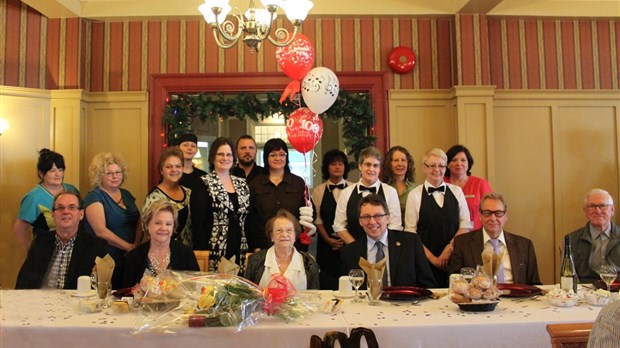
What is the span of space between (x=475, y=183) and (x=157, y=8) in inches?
131

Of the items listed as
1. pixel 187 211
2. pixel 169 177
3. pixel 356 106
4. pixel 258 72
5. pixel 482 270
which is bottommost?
pixel 482 270

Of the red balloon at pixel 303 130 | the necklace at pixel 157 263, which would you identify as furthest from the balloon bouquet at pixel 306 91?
the necklace at pixel 157 263

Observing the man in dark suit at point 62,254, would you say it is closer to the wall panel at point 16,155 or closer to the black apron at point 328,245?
the black apron at point 328,245

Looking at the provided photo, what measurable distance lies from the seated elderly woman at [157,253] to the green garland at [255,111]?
7.88 feet

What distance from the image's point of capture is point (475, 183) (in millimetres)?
4168

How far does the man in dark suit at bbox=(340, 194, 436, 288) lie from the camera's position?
10.2 ft

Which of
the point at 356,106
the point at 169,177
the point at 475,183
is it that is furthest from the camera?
the point at 356,106

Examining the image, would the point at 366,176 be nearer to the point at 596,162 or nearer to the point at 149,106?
the point at 149,106

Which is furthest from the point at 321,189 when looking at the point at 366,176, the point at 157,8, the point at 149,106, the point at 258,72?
the point at 157,8

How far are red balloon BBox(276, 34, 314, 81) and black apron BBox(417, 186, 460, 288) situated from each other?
1.36 metres

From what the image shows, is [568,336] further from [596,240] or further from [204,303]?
[596,240]

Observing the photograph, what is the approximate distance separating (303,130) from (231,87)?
1.46 meters

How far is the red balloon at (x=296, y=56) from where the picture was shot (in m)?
4.25

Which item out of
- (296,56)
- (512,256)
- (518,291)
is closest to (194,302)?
(518,291)
